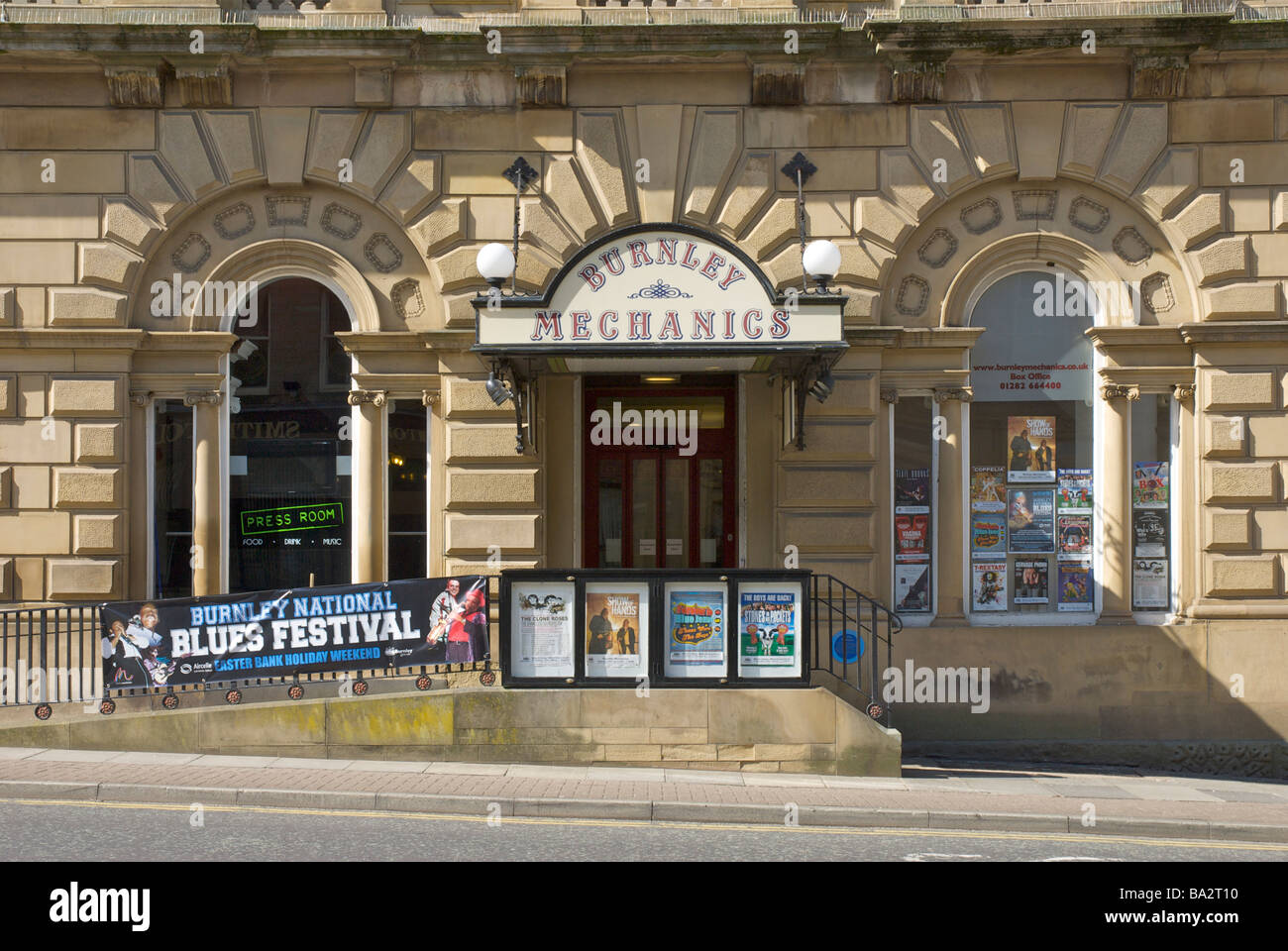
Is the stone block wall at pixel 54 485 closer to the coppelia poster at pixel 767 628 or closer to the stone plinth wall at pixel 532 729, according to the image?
the stone plinth wall at pixel 532 729

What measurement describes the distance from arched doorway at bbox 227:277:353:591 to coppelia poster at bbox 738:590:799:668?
514 cm

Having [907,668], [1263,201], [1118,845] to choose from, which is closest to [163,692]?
[907,668]

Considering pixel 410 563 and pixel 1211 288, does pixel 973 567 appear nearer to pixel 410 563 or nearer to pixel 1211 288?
pixel 1211 288

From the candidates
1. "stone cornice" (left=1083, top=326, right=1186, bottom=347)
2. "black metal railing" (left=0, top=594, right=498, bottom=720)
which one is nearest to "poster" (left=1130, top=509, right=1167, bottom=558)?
"stone cornice" (left=1083, top=326, right=1186, bottom=347)

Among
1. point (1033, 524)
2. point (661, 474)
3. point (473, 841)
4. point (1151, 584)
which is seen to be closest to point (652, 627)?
point (661, 474)

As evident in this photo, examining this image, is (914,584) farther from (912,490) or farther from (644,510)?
(644,510)

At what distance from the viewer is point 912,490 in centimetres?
1438

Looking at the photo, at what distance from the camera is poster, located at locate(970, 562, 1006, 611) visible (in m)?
14.4

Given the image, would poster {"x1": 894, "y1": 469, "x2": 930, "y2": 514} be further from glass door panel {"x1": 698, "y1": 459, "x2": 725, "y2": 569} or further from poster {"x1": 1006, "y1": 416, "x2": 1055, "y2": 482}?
glass door panel {"x1": 698, "y1": 459, "x2": 725, "y2": 569}

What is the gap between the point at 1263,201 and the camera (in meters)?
13.9

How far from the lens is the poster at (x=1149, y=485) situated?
14.3 metres

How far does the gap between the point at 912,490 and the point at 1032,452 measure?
154cm

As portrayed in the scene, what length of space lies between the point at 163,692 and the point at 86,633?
2.11 meters

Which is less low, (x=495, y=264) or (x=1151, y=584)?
(x=495, y=264)
